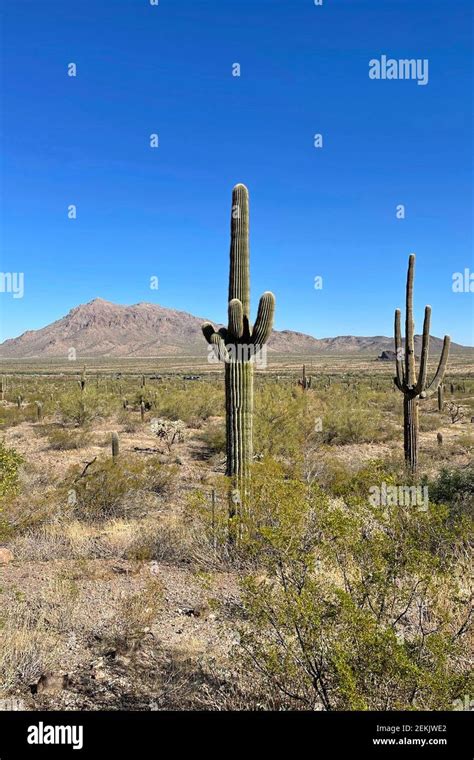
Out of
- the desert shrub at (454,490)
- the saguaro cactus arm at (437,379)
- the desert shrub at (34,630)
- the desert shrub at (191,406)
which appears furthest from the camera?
the desert shrub at (191,406)

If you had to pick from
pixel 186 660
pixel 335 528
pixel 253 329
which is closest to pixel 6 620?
pixel 186 660

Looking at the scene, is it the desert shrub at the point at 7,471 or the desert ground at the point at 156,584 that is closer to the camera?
the desert ground at the point at 156,584

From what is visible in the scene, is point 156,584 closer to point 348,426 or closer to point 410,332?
point 410,332

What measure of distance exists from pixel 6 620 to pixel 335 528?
12.1ft

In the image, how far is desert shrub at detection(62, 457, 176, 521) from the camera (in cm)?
952

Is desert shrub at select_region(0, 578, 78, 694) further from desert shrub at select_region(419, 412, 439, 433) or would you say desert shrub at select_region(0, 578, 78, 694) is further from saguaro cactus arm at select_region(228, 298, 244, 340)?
desert shrub at select_region(419, 412, 439, 433)
